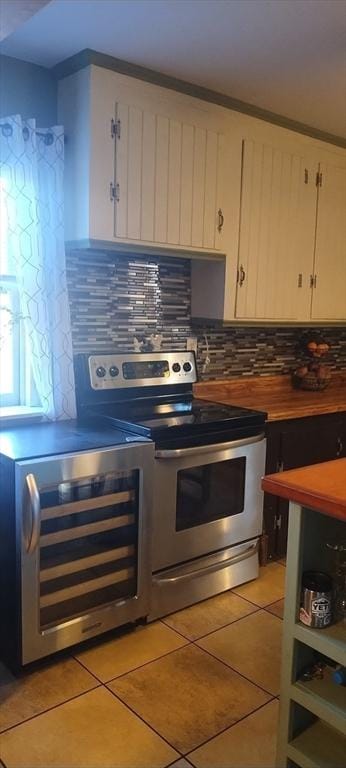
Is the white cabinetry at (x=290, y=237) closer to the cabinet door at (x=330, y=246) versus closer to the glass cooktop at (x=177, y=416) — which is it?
the cabinet door at (x=330, y=246)

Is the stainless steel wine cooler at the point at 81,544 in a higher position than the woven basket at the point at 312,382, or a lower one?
lower

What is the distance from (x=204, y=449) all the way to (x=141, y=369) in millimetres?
563

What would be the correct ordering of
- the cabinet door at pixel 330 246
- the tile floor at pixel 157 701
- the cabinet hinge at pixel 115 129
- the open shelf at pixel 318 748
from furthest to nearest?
the cabinet door at pixel 330 246 → the cabinet hinge at pixel 115 129 → the tile floor at pixel 157 701 → the open shelf at pixel 318 748

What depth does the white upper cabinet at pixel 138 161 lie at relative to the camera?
7.96ft

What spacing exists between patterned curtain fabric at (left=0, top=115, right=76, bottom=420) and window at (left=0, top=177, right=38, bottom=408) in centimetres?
5

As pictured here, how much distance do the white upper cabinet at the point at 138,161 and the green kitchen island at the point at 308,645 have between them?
143cm

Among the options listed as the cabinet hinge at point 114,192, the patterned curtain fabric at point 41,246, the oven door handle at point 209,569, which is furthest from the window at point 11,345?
the oven door handle at point 209,569

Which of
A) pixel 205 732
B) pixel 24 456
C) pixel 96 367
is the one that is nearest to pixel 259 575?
pixel 205 732

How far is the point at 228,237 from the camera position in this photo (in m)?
2.96

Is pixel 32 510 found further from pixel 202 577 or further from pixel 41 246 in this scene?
pixel 41 246

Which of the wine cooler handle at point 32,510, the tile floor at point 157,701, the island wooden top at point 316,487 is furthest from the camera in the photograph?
the wine cooler handle at point 32,510

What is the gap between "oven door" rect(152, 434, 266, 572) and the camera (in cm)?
239

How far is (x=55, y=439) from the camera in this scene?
7.39 ft

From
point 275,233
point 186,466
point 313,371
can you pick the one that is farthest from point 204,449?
point 313,371
